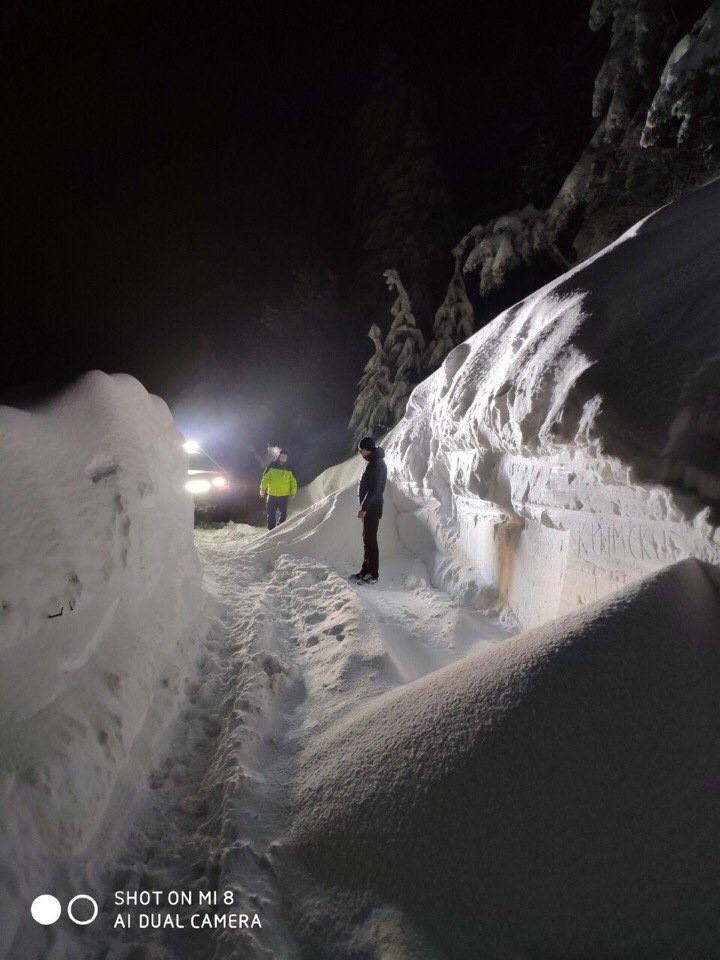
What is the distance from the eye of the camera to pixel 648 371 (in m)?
2.02

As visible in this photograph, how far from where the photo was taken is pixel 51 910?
1428 mm

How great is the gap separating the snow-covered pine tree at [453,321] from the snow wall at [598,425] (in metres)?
7.53

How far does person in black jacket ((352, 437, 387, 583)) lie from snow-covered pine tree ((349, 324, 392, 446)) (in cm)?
706

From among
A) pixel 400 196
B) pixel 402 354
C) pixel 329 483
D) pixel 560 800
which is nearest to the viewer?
pixel 560 800

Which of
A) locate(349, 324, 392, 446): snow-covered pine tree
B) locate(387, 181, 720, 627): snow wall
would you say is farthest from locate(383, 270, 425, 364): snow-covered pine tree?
locate(387, 181, 720, 627): snow wall

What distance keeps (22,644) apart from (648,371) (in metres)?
3.09

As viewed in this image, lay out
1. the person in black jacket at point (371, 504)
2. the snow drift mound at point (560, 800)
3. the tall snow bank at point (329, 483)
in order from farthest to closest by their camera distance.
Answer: the tall snow bank at point (329, 483) < the person in black jacket at point (371, 504) < the snow drift mound at point (560, 800)

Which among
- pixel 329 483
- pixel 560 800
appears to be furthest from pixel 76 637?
pixel 329 483

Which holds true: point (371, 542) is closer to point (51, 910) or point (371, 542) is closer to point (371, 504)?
point (371, 504)

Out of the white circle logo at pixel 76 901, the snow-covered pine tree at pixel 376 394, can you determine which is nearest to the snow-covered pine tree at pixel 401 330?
the snow-covered pine tree at pixel 376 394

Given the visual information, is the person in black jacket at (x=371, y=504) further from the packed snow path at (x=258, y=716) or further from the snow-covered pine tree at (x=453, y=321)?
the snow-covered pine tree at (x=453, y=321)

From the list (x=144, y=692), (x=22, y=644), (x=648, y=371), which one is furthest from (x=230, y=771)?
(x=648, y=371)

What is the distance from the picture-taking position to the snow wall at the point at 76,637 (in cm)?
157

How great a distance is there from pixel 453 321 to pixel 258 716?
11.5 m
